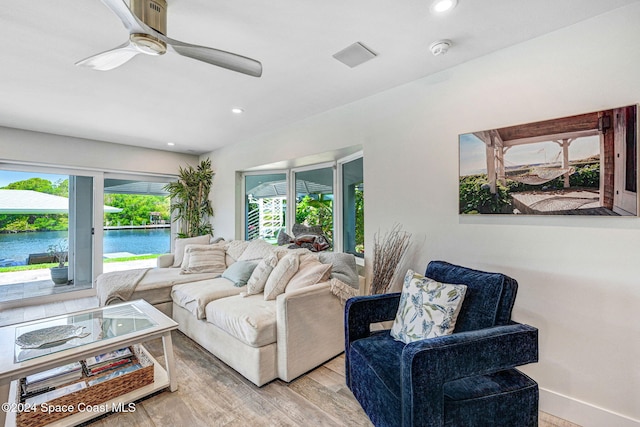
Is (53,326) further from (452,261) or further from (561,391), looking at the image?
(561,391)

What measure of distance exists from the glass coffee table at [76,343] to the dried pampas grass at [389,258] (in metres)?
1.66

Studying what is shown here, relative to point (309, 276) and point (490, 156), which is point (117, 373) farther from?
point (490, 156)

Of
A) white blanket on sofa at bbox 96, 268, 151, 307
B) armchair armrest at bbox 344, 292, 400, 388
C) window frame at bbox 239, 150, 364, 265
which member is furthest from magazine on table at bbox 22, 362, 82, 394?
window frame at bbox 239, 150, 364, 265

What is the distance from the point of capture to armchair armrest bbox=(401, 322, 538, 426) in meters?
1.23

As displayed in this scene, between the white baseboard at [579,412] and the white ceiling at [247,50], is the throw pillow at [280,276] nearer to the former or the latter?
the white ceiling at [247,50]

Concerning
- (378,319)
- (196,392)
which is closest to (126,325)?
(196,392)

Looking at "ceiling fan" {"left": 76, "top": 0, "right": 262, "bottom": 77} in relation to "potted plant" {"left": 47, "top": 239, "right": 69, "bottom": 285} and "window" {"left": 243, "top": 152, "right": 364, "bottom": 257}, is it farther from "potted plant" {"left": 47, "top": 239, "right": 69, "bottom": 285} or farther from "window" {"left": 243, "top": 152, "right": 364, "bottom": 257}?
"potted plant" {"left": 47, "top": 239, "right": 69, "bottom": 285}

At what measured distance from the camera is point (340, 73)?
232cm

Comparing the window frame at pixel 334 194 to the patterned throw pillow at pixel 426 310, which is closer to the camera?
the patterned throw pillow at pixel 426 310

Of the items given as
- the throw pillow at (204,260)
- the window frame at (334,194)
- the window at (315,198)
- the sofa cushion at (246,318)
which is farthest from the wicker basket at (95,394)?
the window at (315,198)

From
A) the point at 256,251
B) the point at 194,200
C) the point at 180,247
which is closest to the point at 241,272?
the point at 256,251

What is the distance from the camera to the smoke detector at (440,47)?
1871mm

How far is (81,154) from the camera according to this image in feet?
13.8

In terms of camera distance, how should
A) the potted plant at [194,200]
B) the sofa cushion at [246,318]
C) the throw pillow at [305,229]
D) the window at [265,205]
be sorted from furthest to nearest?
the potted plant at [194,200]
the window at [265,205]
the throw pillow at [305,229]
the sofa cushion at [246,318]
